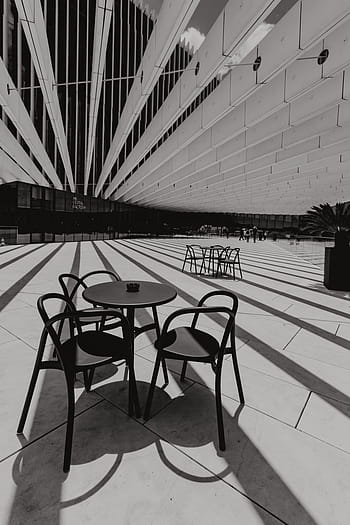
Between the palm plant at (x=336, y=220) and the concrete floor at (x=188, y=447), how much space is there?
454 cm

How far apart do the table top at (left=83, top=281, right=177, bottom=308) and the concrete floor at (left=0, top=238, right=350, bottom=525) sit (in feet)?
2.54

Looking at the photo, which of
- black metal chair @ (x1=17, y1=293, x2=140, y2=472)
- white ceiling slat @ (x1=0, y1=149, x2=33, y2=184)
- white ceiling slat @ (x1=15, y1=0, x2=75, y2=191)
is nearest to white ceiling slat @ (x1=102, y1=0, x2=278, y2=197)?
white ceiling slat @ (x1=15, y1=0, x2=75, y2=191)

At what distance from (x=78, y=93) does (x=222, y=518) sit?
9.97 metres

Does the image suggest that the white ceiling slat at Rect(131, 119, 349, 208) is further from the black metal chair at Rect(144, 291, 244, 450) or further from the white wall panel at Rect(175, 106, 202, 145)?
the black metal chair at Rect(144, 291, 244, 450)

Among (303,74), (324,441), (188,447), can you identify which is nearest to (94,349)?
(188,447)

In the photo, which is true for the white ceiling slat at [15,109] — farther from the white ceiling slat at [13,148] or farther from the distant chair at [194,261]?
the distant chair at [194,261]

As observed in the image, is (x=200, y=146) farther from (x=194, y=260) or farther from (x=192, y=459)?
(x=192, y=459)

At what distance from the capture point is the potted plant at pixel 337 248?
688 cm

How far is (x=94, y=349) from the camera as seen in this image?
2.13m

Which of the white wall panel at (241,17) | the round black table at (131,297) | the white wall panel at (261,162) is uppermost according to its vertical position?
the white wall panel at (261,162)

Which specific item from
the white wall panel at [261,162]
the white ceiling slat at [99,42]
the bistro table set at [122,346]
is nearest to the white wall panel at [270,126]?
the white wall panel at [261,162]

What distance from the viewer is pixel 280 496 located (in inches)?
59.6

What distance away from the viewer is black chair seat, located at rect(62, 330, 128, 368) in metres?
1.96

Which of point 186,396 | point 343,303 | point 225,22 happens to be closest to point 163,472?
point 186,396
